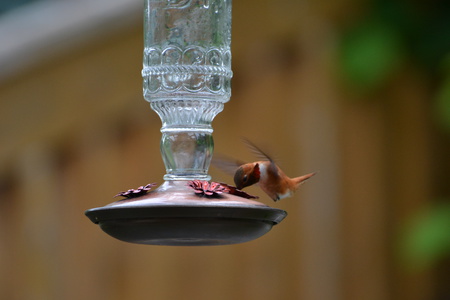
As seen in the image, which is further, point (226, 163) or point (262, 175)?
point (226, 163)

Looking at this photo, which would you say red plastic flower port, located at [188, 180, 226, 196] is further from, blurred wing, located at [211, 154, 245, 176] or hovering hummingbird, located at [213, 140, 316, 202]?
blurred wing, located at [211, 154, 245, 176]

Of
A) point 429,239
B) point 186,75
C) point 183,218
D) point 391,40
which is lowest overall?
point 183,218

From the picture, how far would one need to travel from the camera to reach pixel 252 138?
160 inches

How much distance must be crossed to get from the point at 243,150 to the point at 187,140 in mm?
1760

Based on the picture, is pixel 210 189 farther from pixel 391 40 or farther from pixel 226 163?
pixel 391 40

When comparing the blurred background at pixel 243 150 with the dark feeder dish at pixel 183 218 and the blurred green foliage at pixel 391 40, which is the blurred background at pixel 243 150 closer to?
the blurred green foliage at pixel 391 40

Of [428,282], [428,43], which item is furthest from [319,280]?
[428,43]

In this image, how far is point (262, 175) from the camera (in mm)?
2547

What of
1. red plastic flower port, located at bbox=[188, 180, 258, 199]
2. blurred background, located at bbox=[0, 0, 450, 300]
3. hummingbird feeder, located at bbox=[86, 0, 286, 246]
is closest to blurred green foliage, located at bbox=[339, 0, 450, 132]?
blurred background, located at bbox=[0, 0, 450, 300]

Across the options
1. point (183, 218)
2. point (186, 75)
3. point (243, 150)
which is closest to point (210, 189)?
point (183, 218)

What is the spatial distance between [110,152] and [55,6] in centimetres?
65

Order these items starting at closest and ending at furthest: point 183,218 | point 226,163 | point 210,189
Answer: point 183,218 < point 210,189 < point 226,163

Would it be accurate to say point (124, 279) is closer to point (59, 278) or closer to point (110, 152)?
point (59, 278)

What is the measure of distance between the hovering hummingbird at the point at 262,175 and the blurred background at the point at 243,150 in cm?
129
